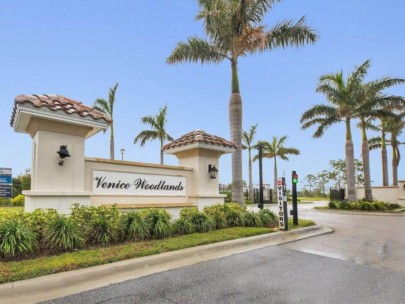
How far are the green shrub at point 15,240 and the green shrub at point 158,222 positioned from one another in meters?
2.55

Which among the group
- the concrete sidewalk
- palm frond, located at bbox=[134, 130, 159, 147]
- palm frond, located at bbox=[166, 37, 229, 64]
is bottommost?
the concrete sidewalk

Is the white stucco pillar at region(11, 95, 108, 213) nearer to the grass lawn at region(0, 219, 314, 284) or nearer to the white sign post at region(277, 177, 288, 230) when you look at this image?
the grass lawn at region(0, 219, 314, 284)

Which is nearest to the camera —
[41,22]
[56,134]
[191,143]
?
[56,134]

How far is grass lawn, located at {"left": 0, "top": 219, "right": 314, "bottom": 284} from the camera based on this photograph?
15.6 feet

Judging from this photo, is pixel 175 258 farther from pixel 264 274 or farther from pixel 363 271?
pixel 363 271

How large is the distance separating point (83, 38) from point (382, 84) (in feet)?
71.4

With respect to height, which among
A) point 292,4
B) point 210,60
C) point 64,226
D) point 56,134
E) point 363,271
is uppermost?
point 292,4

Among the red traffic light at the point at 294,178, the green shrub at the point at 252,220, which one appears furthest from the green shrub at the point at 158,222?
the red traffic light at the point at 294,178

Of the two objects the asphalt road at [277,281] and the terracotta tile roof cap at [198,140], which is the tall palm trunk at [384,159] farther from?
the asphalt road at [277,281]

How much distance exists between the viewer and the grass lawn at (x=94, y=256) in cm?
474

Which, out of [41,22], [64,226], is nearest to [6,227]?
Answer: [64,226]

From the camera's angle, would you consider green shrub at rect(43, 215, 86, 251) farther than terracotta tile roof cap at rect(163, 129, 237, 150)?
No

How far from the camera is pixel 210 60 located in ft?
49.6

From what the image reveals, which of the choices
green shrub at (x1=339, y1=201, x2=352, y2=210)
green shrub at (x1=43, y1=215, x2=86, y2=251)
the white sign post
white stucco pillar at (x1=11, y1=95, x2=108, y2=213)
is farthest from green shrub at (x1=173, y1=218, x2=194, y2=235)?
green shrub at (x1=339, y1=201, x2=352, y2=210)
